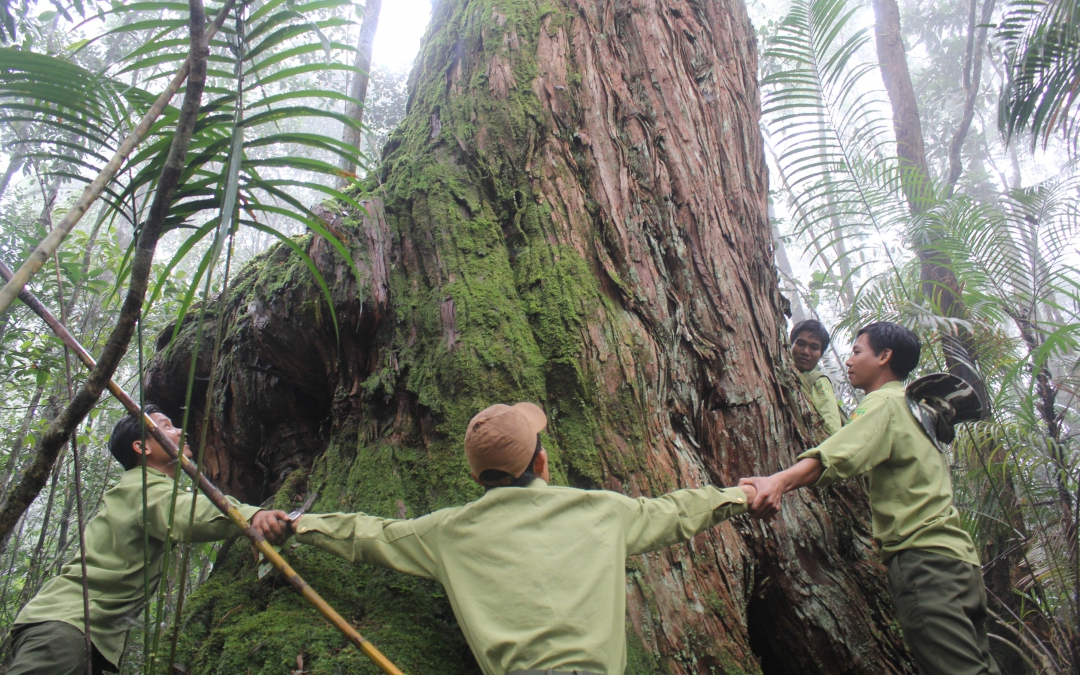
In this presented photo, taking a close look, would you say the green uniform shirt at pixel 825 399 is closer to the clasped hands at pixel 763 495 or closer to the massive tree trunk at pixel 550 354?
the massive tree trunk at pixel 550 354

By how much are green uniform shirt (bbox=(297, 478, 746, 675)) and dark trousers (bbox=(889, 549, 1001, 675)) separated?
103 cm

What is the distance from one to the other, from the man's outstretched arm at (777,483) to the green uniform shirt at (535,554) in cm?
20

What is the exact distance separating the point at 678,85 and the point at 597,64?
571 mm

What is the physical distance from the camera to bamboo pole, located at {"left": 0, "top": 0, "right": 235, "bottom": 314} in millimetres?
996

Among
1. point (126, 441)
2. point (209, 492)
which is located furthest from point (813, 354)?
point (126, 441)

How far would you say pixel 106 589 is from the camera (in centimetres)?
271

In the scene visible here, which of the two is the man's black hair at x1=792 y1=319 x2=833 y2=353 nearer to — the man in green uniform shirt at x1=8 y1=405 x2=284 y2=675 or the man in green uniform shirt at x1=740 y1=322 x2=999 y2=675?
the man in green uniform shirt at x1=740 y1=322 x2=999 y2=675

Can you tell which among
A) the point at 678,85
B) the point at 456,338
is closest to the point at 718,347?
the point at 456,338

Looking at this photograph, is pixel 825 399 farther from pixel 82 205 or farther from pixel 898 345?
pixel 82 205

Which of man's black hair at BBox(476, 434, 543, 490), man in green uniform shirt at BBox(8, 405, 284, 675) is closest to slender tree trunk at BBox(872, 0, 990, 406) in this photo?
man's black hair at BBox(476, 434, 543, 490)

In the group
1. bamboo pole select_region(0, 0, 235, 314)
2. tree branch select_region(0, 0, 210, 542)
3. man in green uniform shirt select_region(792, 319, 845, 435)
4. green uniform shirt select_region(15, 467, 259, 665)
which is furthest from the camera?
man in green uniform shirt select_region(792, 319, 845, 435)

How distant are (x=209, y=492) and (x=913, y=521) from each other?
8.70 feet

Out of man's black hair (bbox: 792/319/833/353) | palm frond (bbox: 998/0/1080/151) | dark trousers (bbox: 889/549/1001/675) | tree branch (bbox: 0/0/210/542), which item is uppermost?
palm frond (bbox: 998/0/1080/151)

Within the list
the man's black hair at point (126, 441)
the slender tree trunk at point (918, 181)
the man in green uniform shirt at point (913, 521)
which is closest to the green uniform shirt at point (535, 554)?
the man in green uniform shirt at point (913, 521)
